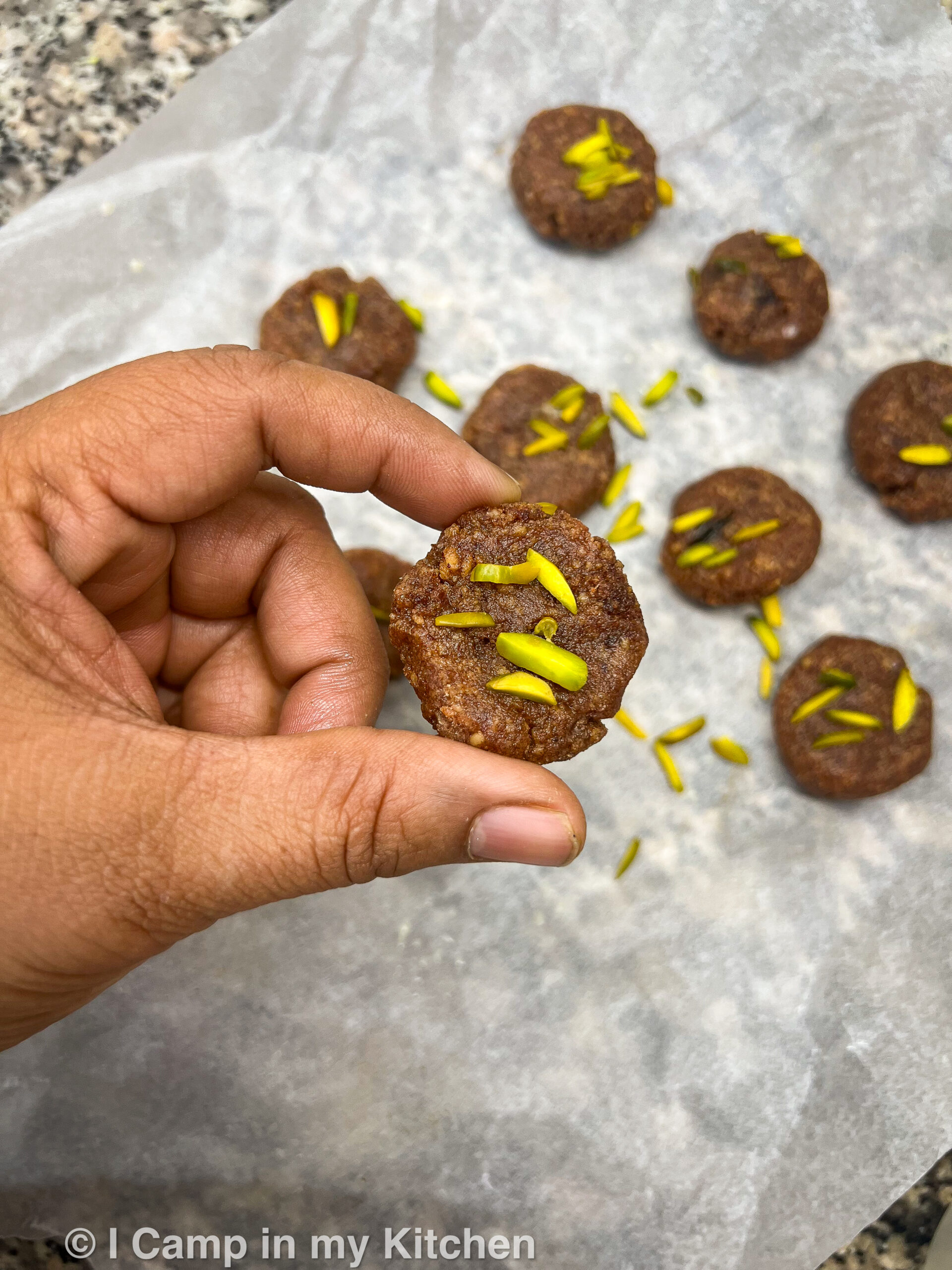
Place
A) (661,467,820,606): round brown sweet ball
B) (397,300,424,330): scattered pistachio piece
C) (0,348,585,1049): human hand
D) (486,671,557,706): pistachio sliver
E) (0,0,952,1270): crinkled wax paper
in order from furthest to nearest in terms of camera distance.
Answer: (397,300,424,330): scattered pistachio piece
(661,467,820,606): round brown sweet ball
(0,0,952,1270): crinkled wax paper
(486,671,557,706): pistachio sliver
(0,348,585,1049): human hand

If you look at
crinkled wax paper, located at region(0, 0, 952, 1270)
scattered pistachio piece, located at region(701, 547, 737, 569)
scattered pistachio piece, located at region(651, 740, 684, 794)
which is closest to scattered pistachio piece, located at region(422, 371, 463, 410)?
crinkled wax paper, located at region(0, 0, 952, 1270)

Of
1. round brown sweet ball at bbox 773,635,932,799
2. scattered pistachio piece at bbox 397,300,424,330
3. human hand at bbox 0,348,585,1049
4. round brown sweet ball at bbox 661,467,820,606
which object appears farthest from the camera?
scattered pistachio piece at bbox 397,300,424,330

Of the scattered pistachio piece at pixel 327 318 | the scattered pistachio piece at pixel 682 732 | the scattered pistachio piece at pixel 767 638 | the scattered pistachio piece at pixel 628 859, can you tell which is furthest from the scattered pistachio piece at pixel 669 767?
the scattered pistachio piece at pixel 327 318

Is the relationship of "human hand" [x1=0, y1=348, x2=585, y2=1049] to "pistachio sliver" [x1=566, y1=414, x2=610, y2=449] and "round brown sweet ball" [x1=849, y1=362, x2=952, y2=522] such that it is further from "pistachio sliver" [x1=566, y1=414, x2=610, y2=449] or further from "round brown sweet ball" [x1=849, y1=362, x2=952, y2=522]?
"round brown sweet ball" [x1=849, y1=362, x2=952, y2=522]

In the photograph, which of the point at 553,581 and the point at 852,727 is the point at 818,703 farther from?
the point at 553,581

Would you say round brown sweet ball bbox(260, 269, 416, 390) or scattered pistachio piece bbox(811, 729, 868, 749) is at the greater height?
round brown sweet ball bbox(260, 269, 416, 390)

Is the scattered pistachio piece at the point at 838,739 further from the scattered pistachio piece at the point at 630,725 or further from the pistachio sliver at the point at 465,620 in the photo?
the pistachio sliver at the point at 465,620
